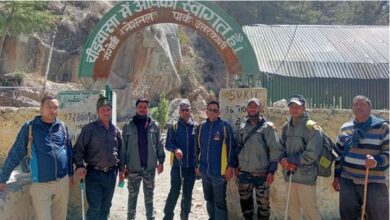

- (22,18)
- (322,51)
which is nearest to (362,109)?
(322,51)

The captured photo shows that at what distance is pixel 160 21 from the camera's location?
700 cm

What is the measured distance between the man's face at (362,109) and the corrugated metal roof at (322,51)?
11.8 meters

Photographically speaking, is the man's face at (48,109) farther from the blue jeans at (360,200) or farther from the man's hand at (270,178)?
the blue jeans at (360,200)

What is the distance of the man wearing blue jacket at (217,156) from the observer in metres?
5.47

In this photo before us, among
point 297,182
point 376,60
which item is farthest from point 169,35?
point 297,182

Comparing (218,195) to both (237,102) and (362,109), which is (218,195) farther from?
(362,109)

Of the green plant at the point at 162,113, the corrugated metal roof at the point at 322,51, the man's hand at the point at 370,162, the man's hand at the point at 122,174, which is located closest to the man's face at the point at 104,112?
the man's hand at the point at 122,174

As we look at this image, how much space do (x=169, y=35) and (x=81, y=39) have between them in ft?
16.1

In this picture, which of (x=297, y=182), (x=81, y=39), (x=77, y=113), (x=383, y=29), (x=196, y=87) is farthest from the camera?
(x=196, y=87)

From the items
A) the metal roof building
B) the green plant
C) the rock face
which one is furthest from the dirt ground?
the rock face

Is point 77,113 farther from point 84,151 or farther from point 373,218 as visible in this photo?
point 373,218

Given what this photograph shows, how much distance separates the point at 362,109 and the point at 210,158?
6.45ft

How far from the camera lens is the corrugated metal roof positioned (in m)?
17.0

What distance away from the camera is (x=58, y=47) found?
22234mm
